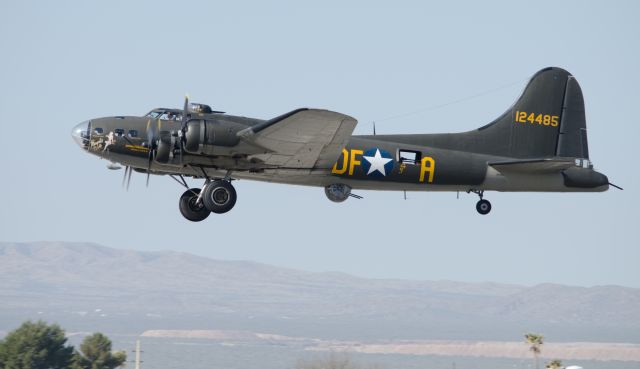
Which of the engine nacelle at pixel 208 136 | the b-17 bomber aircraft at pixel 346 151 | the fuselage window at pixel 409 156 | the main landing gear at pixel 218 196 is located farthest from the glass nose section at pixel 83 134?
the fuselage window at pixel 409 156

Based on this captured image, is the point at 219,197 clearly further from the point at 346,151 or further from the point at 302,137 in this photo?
the point at 346,151

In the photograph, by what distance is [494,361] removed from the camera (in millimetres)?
159000

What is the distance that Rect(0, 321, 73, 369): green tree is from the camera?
7156 centimetres

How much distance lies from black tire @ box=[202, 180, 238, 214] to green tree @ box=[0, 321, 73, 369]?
49314 mm

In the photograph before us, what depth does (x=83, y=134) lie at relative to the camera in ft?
84.1

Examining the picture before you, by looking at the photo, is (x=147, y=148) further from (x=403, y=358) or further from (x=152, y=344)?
(x=152, y=344)

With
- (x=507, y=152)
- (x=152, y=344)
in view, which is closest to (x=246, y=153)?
(x=507, y=152)

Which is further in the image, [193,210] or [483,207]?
[483,207]

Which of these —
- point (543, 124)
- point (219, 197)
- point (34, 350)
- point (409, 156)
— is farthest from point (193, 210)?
point (34, 350)

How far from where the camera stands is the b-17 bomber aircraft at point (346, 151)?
82.6ft

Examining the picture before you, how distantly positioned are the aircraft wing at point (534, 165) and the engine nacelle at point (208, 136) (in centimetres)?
784

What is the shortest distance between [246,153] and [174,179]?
2.92 metres

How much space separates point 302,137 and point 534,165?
22.5 ft

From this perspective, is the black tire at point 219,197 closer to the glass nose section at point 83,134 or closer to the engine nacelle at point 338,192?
the engine nacelle at point 338,192
